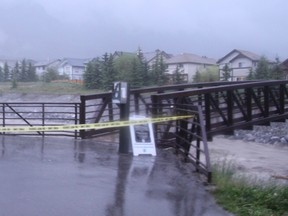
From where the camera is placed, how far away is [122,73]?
3625 cm

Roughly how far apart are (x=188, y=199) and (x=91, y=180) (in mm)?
1899

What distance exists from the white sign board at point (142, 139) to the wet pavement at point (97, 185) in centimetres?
24

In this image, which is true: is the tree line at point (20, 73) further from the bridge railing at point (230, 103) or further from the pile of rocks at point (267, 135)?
the bridge railing at point (230, 103)

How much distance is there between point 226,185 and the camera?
7.75 meters

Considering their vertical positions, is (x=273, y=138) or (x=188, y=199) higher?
(x=188, y=199)

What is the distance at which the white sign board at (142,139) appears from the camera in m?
10.9

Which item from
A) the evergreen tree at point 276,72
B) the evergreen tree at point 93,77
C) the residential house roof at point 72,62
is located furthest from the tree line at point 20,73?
the evergreen tree at point 276,72

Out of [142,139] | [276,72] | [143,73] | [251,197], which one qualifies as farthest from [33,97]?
[251,197]

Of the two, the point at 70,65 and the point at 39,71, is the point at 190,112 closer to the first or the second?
the point at 70,65

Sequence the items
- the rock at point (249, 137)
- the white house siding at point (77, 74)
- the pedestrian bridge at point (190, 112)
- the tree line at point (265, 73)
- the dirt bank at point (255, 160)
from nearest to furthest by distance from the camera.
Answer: the pedestrian bridge at point (190, 112)
the dirt bank at point (255, 160)
the rock at point (249, 137)
the tree line at point (265, 73)
the white house siding at point (77, 74)

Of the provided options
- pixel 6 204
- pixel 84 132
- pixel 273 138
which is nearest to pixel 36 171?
pixel 6 204

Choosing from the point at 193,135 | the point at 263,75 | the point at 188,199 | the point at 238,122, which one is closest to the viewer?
the point at 188,199

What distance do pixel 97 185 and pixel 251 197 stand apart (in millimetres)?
2478

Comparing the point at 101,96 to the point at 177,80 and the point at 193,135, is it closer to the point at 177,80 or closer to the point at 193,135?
the point at 193,135
